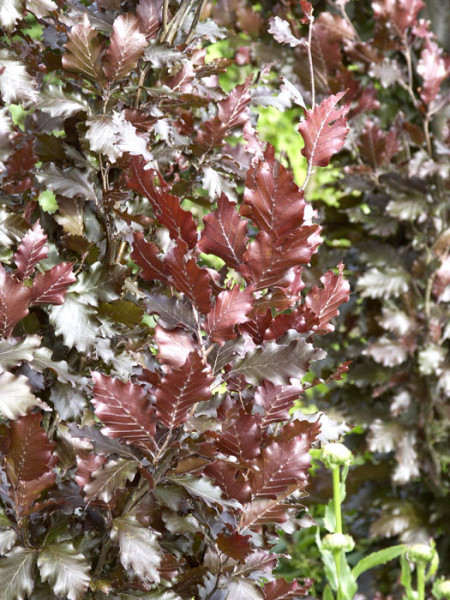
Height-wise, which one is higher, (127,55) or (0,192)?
(127,55)

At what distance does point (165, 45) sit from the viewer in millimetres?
982

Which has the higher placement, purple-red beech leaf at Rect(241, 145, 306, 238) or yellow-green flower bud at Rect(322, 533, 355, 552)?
purple-red beech leaf at Rect(241, 145, 306, 238)

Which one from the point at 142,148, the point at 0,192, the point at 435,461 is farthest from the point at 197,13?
the point at 435,461

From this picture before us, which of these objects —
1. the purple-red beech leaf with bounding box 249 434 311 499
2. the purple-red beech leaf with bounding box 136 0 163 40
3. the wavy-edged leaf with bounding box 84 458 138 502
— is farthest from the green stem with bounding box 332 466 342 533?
the purple-red beech leaf with bounding box 136 0 163 40

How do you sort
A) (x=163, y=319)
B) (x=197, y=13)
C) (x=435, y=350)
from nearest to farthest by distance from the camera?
(x=163, y=319) < (x=197, y=13) < (x=435, y=350)

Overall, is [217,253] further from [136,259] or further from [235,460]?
[235,460]

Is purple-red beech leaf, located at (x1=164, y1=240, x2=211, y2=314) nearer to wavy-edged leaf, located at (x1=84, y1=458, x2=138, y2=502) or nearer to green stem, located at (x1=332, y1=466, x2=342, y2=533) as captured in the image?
wavy-edged leaf, located at (x1=84, y1=458, x2=138, y2=502)

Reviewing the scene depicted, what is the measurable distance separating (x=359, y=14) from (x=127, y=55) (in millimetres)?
1804

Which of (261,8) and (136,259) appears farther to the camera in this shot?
(261,8)

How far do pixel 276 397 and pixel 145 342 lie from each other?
0.30 meters

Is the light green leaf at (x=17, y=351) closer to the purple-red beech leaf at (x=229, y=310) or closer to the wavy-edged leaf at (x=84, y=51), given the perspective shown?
the purple-red beech leaf at (x=229, y=310)

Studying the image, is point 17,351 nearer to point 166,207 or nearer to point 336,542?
point 166,207

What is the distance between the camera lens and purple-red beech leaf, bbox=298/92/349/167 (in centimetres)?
87

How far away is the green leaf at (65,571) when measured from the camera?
0.78 meters
